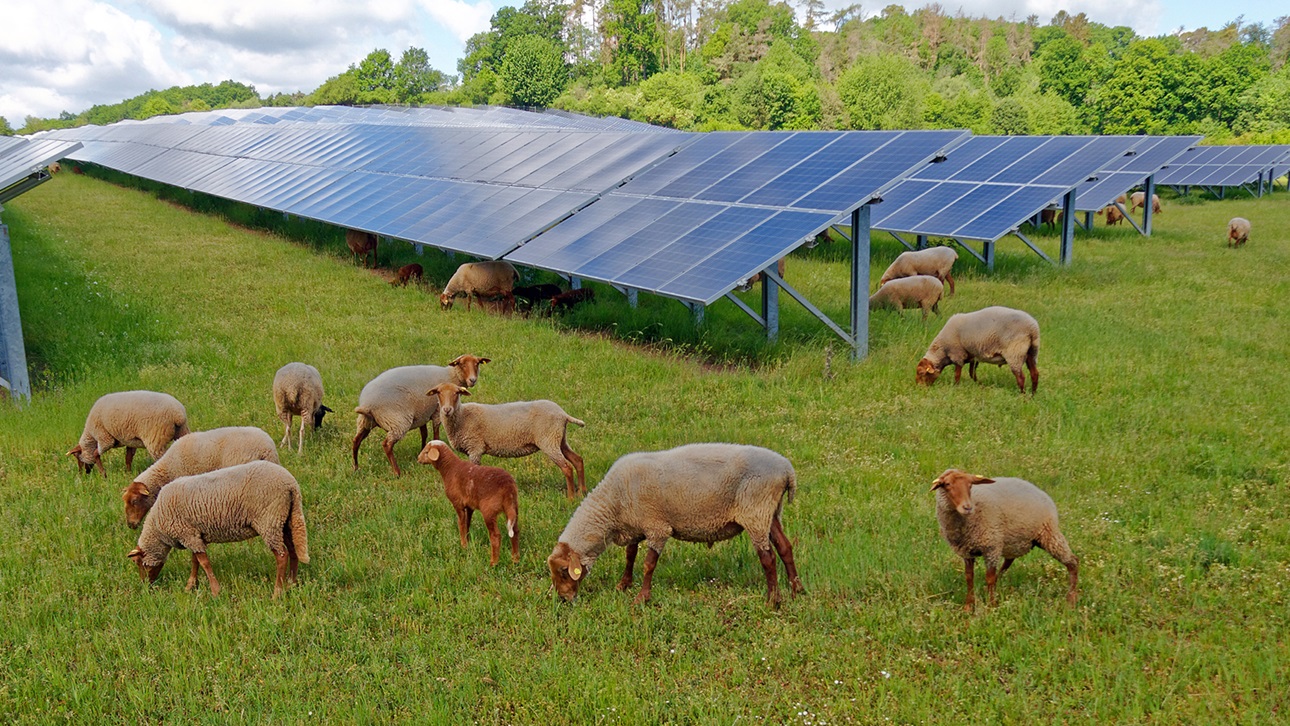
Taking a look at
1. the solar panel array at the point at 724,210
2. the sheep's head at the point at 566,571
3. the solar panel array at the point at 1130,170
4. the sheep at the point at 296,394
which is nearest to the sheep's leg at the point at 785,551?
the sheep's head at the point at 566,571

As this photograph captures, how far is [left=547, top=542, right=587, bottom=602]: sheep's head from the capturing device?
689 cm

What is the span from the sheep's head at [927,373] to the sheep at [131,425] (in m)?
8.59

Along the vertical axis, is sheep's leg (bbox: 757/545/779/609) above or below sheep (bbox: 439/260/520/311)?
below

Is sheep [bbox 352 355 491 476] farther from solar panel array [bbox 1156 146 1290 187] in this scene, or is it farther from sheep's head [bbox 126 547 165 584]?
solar panel array [bbox 1156 146 1290 187]

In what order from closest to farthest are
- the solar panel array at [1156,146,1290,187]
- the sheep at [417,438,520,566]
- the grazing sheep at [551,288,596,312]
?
1. the sheep at [417,438,520,566]
2. the grazing sheep at [551,288,596,312]
3. the solar panel array at [1156,146,1290,187]

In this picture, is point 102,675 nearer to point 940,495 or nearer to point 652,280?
point 940,495

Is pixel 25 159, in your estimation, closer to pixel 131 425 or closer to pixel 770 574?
pixel 131 425

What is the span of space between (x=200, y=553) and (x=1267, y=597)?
7592 millimetres

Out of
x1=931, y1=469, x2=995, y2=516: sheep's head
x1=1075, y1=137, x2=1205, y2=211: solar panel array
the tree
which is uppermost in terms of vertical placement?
the tree

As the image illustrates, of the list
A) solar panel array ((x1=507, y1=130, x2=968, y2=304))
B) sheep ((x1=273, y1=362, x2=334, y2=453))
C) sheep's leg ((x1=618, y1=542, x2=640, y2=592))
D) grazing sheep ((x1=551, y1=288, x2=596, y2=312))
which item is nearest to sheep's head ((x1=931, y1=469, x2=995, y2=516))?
sheep's leg ((x1=618, y1=542, x2=640, y2=592))

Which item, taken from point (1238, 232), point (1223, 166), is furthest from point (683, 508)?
point (1223, 166)

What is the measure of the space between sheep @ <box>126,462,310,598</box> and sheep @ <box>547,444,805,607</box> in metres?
2.05

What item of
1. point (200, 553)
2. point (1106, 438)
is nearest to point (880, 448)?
point (1106, 438)

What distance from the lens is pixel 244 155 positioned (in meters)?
42.8
